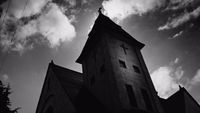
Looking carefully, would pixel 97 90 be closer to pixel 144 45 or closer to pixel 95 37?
pixel 95 37

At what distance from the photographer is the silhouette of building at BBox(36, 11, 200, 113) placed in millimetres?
16391

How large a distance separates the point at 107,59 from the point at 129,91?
385cm

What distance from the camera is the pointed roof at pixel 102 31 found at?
72.0ft

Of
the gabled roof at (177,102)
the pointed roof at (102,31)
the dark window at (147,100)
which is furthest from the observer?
the gabled roof at (177,102)

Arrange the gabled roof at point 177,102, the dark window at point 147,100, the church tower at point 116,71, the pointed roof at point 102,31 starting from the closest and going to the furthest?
the church tower at point 116,71 < the dark window at point 147,100 < the pointed roof at point 102,31 < the gabled roof at point 177,102

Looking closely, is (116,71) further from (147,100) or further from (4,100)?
(4,100)

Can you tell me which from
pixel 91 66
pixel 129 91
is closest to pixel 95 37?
pixel 91 66

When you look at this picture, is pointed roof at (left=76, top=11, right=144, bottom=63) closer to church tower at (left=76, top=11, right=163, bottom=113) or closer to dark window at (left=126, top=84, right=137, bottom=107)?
church tower at (left=76, top=11, right=163, bottom=113)

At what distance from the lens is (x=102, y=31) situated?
70.2ft

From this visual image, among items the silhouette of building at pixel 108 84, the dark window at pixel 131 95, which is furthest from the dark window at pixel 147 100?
the dark window at pixel 131 95

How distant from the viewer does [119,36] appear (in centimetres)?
2250

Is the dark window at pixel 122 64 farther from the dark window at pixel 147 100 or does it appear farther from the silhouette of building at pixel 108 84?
the dark window at pixel 147 100

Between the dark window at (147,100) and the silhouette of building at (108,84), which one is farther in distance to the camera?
the dark window at (147,100)

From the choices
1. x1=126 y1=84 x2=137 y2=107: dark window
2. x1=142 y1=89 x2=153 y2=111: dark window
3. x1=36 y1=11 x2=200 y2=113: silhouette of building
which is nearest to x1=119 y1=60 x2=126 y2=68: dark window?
x1=36 y1=11 x2=200 y2=113: silhouette of building
